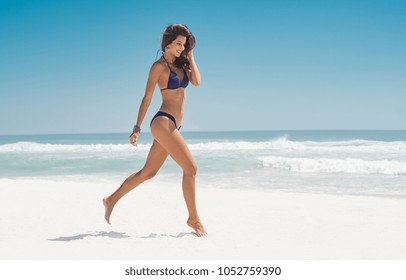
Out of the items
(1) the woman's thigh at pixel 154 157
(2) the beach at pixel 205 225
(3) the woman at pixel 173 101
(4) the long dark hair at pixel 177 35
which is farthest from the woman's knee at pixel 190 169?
(4) the long dark hair at pixel 177 35

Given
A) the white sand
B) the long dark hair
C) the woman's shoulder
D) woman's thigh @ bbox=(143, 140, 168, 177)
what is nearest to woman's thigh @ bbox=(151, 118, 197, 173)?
woman's thigh @ bbox=(143, 140, 168, 177)

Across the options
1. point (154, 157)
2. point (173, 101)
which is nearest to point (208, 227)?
point (154, 157)

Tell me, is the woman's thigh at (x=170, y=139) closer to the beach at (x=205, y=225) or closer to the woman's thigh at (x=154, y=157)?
the woman's thigh at (x=154, y=157)

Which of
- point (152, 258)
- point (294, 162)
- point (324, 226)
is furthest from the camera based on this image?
point (294, 162)

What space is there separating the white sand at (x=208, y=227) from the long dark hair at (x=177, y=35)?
72.4 inches

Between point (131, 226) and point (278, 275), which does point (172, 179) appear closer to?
point (131, 226)

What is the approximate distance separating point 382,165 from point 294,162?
2.92 m

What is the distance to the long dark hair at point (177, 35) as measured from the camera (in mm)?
4359

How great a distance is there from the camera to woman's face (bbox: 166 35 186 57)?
4.39 m

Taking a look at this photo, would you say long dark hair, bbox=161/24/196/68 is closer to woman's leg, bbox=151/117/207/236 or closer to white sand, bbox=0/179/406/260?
woman's leg, bbox=151/117/207/236

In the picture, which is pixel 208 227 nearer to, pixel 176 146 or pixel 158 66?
pixel 176 146

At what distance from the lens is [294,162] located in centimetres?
1512

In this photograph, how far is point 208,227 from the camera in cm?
497

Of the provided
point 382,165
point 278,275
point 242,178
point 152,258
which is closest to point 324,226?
point 278,275
